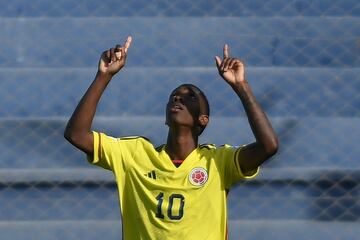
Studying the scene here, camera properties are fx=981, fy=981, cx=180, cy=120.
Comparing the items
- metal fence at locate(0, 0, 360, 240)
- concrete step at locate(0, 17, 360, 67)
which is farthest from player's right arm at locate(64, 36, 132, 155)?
concrete step at locate(0, 17, 360, 67)

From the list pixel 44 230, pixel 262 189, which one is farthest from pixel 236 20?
pixel 44 230

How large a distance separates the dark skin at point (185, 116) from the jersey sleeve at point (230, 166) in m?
0.02

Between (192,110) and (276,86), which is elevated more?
(276,86)

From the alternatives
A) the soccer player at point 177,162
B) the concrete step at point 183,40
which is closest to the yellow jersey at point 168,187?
the soccer player at point 177,162

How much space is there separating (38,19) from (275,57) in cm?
124

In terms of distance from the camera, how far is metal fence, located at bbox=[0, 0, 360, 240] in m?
4.58

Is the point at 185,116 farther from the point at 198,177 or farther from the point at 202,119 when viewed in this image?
the point at 198,177

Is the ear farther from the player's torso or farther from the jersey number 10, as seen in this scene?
the jersey number 10

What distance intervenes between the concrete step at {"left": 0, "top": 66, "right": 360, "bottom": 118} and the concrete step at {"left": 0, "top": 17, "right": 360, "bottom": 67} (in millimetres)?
91

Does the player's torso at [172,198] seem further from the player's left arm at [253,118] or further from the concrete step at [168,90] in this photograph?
the concrete step at [168,90]

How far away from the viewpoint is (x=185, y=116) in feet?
9.60

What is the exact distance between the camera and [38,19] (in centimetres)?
508

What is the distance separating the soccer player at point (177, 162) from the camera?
2785 millimetres

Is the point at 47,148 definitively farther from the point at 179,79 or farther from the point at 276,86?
the point at 276,86
